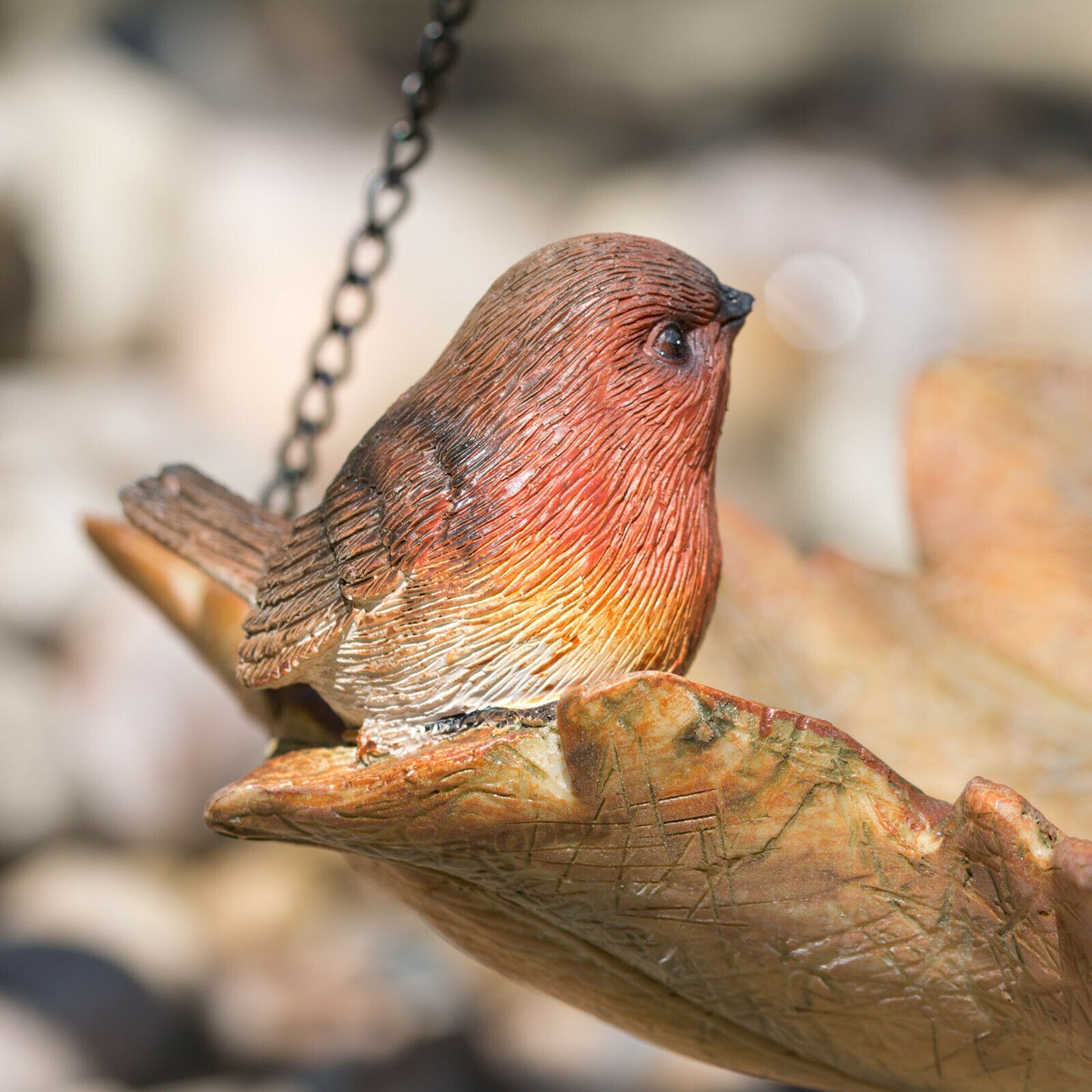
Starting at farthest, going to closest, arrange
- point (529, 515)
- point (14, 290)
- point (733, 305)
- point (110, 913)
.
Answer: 1. point (14, 290)
2. point (110, 913)
3. point (733, 305)
4. point (529, 515)

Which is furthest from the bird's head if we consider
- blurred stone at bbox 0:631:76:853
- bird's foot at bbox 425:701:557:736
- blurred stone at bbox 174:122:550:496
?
blurred stone at bbox 174:122:550:496

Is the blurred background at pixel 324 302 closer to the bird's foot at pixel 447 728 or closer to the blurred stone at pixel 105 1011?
the blurred stone at pixel 105 1011

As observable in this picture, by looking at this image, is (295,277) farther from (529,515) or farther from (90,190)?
(529,515)

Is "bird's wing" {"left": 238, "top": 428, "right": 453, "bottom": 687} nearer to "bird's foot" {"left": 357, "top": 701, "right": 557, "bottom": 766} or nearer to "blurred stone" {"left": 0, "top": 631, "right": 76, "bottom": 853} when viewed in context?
"bird's foot" {"left": 357, "top": 701, "right": 557, "bottom": 766}

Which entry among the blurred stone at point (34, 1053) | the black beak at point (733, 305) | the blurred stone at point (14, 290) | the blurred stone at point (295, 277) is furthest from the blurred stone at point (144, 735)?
the black beak at point (733, 305)

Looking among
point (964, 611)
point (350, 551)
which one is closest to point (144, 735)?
point (964, 611)

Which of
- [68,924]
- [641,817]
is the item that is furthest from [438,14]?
[68,924]
